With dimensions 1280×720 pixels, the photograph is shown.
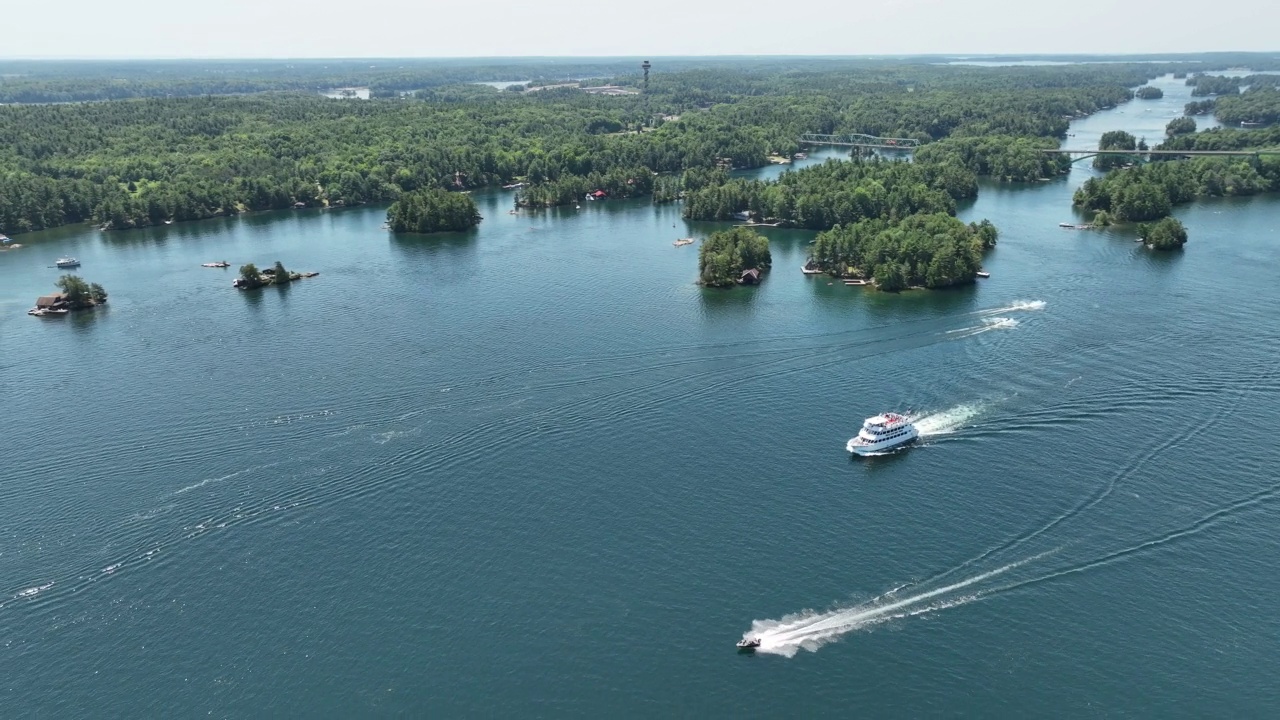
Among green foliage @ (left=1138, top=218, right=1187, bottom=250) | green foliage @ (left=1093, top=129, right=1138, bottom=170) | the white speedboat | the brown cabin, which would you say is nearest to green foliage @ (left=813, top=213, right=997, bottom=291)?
green foliage @ (left=1138, top=218, right=1187, bottom=250)

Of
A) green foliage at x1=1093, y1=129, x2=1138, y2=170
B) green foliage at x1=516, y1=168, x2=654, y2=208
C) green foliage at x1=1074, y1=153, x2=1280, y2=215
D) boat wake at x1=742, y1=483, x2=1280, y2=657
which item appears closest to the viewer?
boat wake at x1=742, y1=483, x2=1280, y2=657

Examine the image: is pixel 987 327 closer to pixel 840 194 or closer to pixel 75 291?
pixel 840 194

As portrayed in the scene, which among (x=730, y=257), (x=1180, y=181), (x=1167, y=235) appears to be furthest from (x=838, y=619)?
(x=1180, y=181)

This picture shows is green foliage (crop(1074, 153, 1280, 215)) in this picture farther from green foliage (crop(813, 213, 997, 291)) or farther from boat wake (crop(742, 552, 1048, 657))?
boat wake (crop(742, 552, 1048, 657))

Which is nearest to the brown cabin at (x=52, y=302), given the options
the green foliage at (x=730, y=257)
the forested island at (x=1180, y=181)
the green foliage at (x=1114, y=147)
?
the green foliage at (x=730, y=257)

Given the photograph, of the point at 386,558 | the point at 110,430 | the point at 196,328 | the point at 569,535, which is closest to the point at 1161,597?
the point at 569,535

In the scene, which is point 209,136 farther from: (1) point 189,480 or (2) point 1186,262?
(2) point 1186,262
